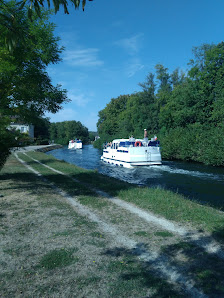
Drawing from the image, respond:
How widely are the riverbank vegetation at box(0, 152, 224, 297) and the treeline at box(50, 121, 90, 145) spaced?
406ft

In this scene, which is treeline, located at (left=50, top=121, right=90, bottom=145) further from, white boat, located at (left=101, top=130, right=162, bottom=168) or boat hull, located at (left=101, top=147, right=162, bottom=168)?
boat hull, located at (left=101, top=147, right=162, bottom=168)

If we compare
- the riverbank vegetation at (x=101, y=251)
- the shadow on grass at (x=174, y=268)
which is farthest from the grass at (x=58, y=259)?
the shadow on grass at (x=174, y=268)

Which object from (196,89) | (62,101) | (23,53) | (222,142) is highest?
(196,89)

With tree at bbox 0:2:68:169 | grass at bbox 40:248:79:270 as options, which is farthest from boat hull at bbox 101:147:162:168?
grass at bbox 40:248:79:270

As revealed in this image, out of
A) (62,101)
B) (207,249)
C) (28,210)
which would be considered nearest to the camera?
(207,249)

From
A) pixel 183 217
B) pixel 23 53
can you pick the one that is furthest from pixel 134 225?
pixel 23 53

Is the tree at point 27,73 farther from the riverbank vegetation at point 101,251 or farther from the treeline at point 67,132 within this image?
the treeline at point 67,132

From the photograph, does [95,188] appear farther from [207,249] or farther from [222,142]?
→ [222,142]

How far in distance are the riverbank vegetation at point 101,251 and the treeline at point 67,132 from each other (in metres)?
124

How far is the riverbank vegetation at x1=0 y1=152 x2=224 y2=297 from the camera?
4168mm

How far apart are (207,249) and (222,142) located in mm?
31139

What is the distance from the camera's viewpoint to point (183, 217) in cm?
779

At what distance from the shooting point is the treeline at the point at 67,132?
13370 centimetres

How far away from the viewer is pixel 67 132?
13675cm
